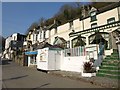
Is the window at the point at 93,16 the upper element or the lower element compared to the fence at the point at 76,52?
upper

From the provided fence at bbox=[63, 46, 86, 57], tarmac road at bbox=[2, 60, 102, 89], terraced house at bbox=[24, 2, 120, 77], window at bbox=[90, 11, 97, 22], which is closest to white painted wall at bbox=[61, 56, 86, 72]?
terraced house at bbox=[24, 2, 120, 77]

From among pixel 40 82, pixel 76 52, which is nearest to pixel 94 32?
pixel 76 52

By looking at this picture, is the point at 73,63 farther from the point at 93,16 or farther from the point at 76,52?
the point at 93,16

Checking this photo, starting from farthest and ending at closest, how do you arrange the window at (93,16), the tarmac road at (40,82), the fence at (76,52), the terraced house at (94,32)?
the window at (93,16), the fence at (76,52), the terraced house at (94,32), the tarmac road at (40,82)

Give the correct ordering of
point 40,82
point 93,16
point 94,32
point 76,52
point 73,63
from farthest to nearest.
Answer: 1. point 93,16
2. point 94,32
3. point 73,63
4. point 76,52
5. point 40,82

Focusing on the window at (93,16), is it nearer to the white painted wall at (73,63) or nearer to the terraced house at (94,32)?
the terraced house at (94,32)

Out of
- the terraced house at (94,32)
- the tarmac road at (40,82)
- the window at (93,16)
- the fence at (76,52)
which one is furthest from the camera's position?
the window at (93,16)

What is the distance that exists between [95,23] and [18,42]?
67.9 metres

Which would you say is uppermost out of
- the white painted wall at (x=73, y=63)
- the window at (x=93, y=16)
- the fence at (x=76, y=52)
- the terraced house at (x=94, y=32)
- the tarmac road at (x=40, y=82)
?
the window at (x=93, y=16)

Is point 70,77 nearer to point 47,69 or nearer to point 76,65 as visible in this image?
point 76,65

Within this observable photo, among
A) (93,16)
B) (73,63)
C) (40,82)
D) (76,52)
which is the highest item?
(93,16)

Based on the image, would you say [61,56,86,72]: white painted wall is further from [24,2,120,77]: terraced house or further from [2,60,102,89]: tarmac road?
[2,60,102,89]: tarmac road

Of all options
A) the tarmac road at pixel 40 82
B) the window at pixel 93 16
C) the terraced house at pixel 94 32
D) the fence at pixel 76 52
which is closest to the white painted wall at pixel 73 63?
the terraced house at pixel 94 32

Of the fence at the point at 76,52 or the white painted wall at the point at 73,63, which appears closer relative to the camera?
the white painted wall at the point at 73,63
